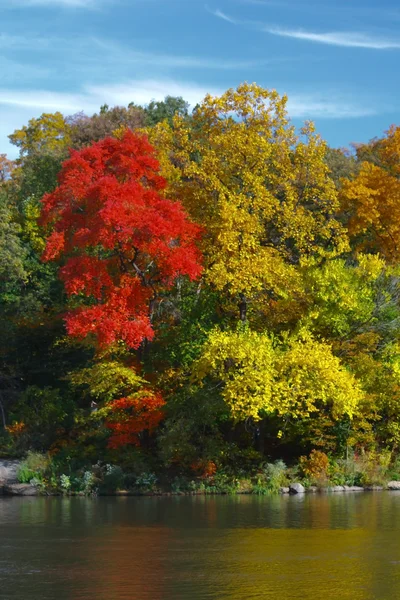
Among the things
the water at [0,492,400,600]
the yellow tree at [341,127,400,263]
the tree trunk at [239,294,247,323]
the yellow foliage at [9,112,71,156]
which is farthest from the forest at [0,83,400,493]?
the yellow foliage at [9,112,71,156]

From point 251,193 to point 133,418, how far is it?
9277mm

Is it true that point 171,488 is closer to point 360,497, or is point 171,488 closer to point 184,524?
point 360,497

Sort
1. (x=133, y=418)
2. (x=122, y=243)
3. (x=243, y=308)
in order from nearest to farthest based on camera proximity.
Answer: (x=122, y=243) < (x=133, y=418) < (x=243, y=308)

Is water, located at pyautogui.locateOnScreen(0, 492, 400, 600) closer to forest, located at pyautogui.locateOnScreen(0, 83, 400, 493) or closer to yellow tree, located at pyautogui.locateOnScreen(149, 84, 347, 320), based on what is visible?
forest, located at pyautogui.locateOnScreen(0, 83, 400, 493)

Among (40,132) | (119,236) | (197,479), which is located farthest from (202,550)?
(40,132)

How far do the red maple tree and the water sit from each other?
5973 millimetres

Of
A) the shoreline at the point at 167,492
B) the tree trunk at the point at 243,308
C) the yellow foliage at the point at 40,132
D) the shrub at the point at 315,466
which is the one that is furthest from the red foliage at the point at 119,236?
the yellow foliage at the point at 40,132

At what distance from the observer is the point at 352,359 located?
33.8 m

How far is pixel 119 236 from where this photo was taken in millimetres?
31250

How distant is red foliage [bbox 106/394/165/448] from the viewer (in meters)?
32.0

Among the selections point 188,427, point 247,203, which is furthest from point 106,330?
point 247,203

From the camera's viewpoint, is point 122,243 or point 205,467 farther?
point 122,243

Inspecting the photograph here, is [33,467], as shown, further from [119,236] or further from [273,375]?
[273,375]

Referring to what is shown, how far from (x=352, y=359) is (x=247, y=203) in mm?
6822
